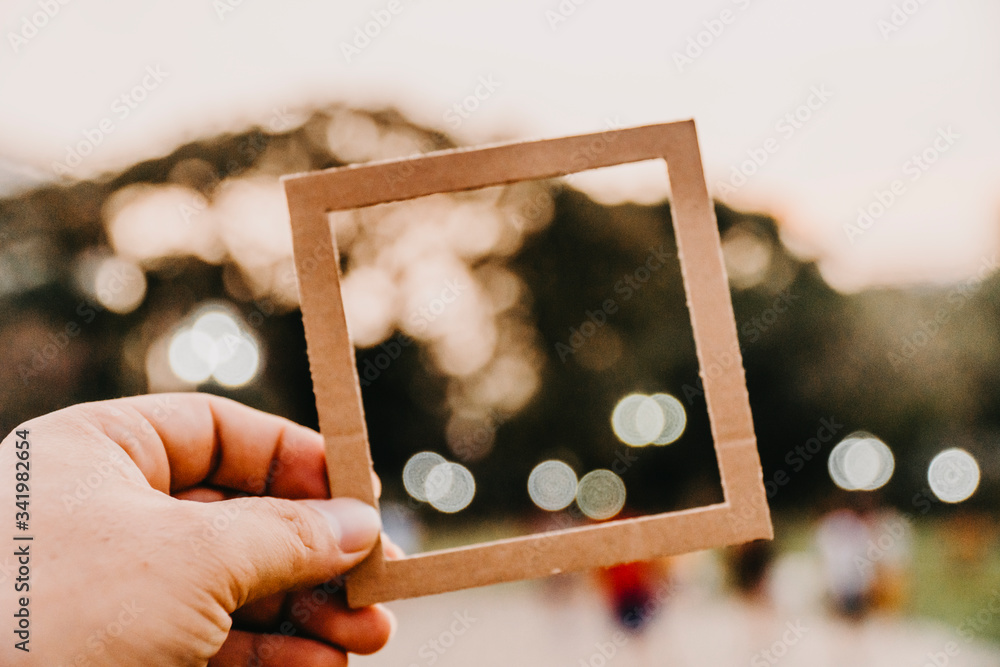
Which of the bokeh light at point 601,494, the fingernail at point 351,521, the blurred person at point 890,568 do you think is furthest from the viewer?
the bokeh light at point 601,494

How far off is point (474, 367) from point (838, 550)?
8.42 m

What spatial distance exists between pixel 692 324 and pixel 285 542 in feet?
4.64

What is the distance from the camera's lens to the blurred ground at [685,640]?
8250 mm

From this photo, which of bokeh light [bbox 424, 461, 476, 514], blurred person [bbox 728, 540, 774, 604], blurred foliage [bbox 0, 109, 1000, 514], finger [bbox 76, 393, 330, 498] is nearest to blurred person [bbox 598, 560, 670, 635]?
blurred person [bbox 728, 540, 774, 604]

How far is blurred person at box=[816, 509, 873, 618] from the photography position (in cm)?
1041

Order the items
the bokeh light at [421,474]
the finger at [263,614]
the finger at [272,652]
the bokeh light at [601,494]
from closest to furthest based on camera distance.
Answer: the finger at [272,652]
the finger at [263,614]
the bokeh light at [421,474]
the bokeh light at [601,494]

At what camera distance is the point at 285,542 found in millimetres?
2037

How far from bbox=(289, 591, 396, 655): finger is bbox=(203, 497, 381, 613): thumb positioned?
1.38 ft

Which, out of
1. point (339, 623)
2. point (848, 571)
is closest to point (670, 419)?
point (848, 571)

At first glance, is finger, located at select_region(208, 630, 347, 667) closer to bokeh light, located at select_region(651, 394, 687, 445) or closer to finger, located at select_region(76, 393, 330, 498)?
finger, located at select_region(76, 393, 330, 498)

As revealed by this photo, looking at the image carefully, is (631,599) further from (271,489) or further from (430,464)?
(430,464)

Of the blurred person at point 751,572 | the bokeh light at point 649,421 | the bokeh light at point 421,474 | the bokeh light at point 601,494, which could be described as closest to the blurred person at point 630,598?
the blurred person at point 751,572

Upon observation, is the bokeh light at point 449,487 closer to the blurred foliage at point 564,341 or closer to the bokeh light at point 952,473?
the blurred foliage at point 564,341

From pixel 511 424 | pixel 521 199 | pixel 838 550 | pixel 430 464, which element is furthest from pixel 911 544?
pixel 430 464
